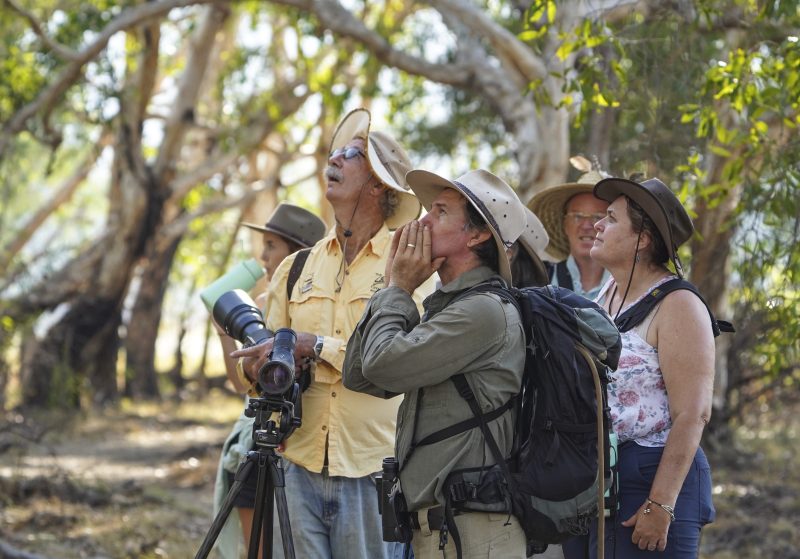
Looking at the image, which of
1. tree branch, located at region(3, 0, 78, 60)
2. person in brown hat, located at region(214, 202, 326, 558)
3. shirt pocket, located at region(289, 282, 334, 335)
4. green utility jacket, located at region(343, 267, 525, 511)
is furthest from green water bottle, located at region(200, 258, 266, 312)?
tree branch, located at region(3, 0, 78, 60)

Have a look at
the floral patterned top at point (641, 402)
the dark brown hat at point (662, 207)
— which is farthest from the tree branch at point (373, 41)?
the floral patterned top at point (641, 402)

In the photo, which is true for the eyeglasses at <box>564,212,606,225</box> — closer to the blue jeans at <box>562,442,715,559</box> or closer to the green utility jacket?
the blue jeans at <box>562,442,715,559</box>

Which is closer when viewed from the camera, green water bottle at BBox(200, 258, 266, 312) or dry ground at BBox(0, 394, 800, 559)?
green water bottle at BBox(200, 258, 266, 312)

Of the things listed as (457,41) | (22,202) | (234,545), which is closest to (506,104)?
(457,41)

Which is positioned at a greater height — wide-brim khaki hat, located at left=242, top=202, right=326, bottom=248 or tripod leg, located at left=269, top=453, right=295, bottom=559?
wide-brim khaki hat, located at left=242, top=202, right=326, bottom=248

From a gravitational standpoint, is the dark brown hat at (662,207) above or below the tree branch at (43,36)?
below

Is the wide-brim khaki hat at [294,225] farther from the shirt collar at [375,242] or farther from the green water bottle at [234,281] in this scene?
the shirt collar at [375,242]

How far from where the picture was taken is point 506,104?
10352 mm

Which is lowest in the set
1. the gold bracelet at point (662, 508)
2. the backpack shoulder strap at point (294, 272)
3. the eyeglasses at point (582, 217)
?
the gold bracelet at point (662, 508)

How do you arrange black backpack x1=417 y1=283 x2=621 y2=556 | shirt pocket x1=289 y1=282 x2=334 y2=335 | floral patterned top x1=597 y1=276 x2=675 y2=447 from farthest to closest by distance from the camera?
shirt pocket x1=289 y1=282 x2=334 y2=335 → floral patterned top x1=597 y1=276 x2=675 y2=447 → black backpack x1=417 y1=283 x2=621 y2=556

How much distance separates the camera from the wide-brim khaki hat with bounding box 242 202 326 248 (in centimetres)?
525

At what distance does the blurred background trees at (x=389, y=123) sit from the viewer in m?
6.12

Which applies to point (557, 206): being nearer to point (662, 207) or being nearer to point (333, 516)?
point (662, 207)

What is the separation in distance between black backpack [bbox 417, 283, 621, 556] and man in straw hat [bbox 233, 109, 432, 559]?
0.94 m
